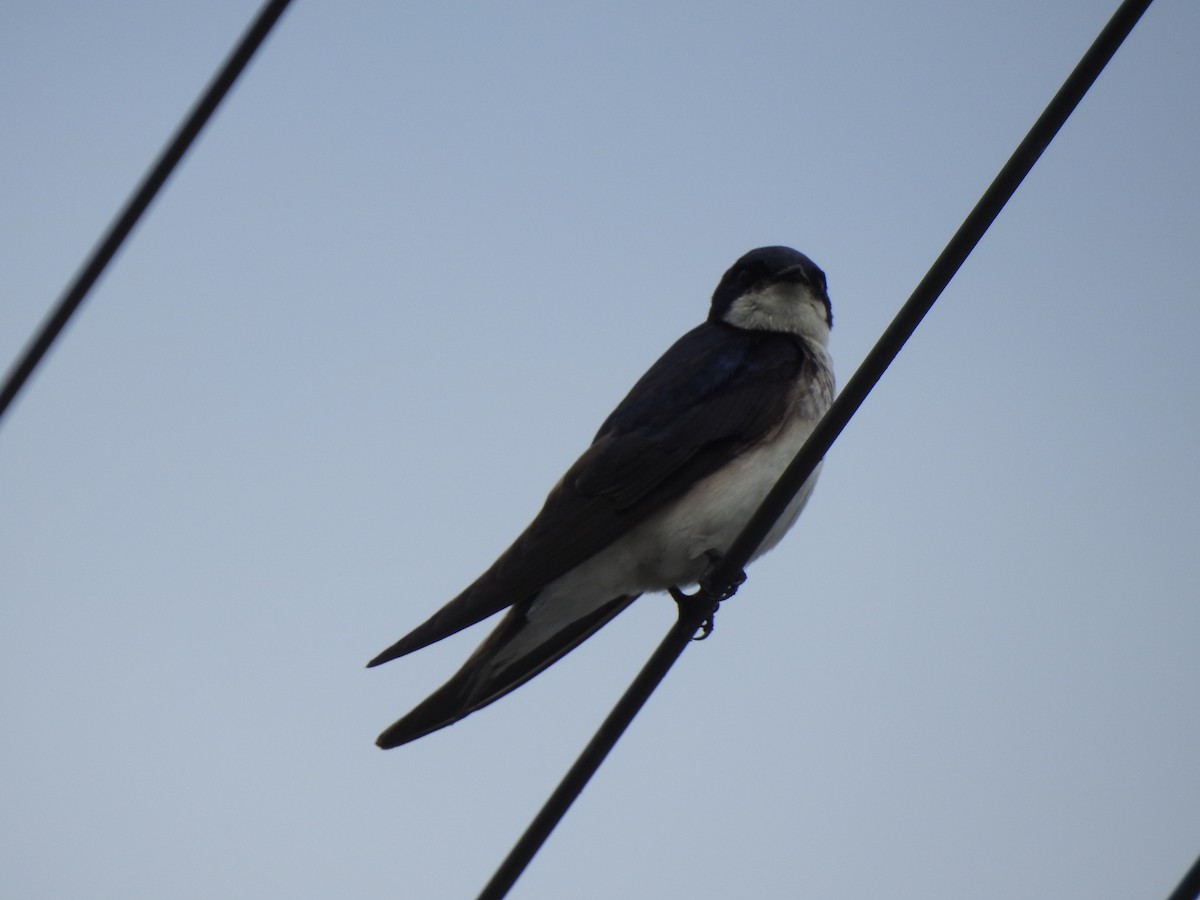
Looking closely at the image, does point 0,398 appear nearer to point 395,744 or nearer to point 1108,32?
point 1108,32

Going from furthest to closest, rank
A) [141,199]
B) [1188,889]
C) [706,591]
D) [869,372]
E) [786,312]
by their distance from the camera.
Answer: [786,312] → [706,591] → [869,372] → [1188,889] → [141,199]

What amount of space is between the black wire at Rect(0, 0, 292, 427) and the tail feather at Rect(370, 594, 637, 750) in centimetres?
177

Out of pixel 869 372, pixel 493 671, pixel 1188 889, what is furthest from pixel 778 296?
pixel 1188 889

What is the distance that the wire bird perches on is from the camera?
2010mm

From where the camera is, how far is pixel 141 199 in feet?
5.08

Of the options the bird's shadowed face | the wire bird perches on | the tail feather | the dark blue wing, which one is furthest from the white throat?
the wire bird perches on

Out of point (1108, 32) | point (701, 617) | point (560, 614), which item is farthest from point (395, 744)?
point (1108, 32)

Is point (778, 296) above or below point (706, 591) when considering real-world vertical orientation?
above

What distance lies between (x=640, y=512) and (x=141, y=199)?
2.52 m

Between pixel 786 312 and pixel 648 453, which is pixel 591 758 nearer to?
pixel 648 453

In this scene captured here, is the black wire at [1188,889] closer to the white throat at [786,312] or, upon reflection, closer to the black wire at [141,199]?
the black wire at [141,199]

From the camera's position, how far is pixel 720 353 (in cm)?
452

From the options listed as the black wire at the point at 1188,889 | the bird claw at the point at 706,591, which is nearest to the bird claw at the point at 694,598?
the bird claw at the point at 706,591

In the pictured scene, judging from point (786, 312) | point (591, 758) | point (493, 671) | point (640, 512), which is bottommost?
point (591, 758)
